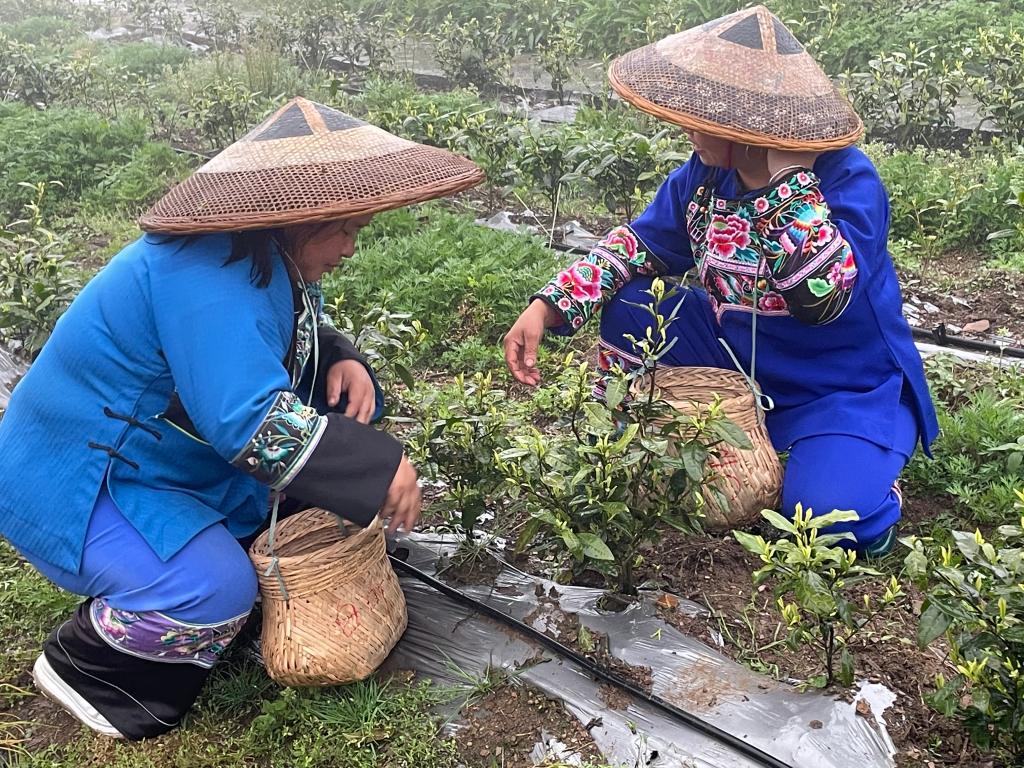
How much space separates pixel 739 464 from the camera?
8.44 feet

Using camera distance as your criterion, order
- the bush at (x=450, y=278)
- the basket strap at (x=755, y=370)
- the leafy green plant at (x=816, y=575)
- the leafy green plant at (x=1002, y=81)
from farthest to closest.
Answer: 1. the leafy green plant at (x=1002, y=81)
2. the bush at (x=450, y=278)
3. the basket strap at (x=755, y=370)
4. the leafy green plant at (x=816, y=575)

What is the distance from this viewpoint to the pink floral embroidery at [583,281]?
2895mm

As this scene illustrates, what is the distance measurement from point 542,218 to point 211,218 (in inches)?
135

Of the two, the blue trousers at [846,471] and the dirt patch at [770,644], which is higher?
the blue trousers at [846,471]

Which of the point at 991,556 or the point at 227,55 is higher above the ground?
the point at 991,556

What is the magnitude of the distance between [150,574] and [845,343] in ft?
6.07

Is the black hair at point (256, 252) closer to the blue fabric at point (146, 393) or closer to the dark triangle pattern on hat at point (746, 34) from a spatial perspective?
the blue fabric at point (146, 393)

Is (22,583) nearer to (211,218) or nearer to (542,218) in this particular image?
(211,218)

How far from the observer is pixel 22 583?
2844 millimetres

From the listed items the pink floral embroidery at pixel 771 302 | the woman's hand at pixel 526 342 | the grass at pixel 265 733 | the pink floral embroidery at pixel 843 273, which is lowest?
the grass at pixel 265 733

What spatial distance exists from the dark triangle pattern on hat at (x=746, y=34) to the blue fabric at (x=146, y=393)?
→ 4.14 ft

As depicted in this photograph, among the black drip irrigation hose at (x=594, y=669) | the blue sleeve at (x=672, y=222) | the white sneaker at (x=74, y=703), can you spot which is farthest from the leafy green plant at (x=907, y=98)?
the white sneaker at (x=74, y=703)

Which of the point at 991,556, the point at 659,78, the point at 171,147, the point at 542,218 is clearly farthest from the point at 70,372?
the point at 171,147

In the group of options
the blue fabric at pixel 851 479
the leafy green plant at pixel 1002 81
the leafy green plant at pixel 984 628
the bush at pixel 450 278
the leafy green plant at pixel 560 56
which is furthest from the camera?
the leafy green plant at pixel 560 56
